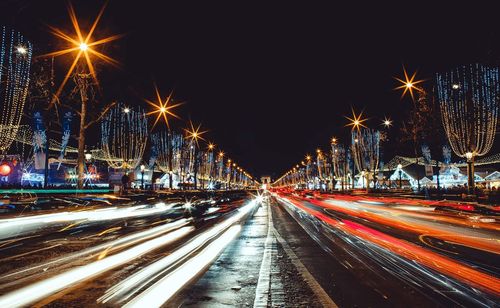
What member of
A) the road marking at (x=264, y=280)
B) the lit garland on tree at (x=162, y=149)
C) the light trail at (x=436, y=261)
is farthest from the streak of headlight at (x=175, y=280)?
the lit garland on tree at (x=162, y=149)

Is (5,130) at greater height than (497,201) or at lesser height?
greater

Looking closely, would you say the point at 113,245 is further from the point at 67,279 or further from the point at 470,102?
the point at 470,102

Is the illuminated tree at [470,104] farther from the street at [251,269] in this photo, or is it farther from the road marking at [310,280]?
the road marking at [310,280]

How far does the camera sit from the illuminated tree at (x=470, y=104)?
95.0 feet

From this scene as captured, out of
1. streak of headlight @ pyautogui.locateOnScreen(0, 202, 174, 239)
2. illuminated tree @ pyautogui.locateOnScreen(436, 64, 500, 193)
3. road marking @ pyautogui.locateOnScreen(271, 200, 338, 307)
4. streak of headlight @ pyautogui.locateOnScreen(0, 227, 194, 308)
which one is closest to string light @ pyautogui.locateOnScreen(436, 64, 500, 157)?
illuminated tree @ pyautogui.locateOnScreen(436, 64, 500, 193)

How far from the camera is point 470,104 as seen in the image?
31.2 meters

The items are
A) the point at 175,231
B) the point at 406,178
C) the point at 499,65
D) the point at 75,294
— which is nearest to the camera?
the point at 75,294

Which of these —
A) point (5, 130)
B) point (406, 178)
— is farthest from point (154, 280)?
point (406, 178)

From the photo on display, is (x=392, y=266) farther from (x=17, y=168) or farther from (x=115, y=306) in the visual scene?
(x=17, y=168)

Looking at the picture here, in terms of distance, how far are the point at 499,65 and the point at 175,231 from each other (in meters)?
22.1

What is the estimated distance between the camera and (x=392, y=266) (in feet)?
29.8

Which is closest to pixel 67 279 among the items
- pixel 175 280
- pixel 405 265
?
pixel 175 280

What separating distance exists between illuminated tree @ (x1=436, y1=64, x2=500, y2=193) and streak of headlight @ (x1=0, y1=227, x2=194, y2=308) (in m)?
25.3

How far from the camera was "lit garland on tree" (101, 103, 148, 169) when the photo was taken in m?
54.2
